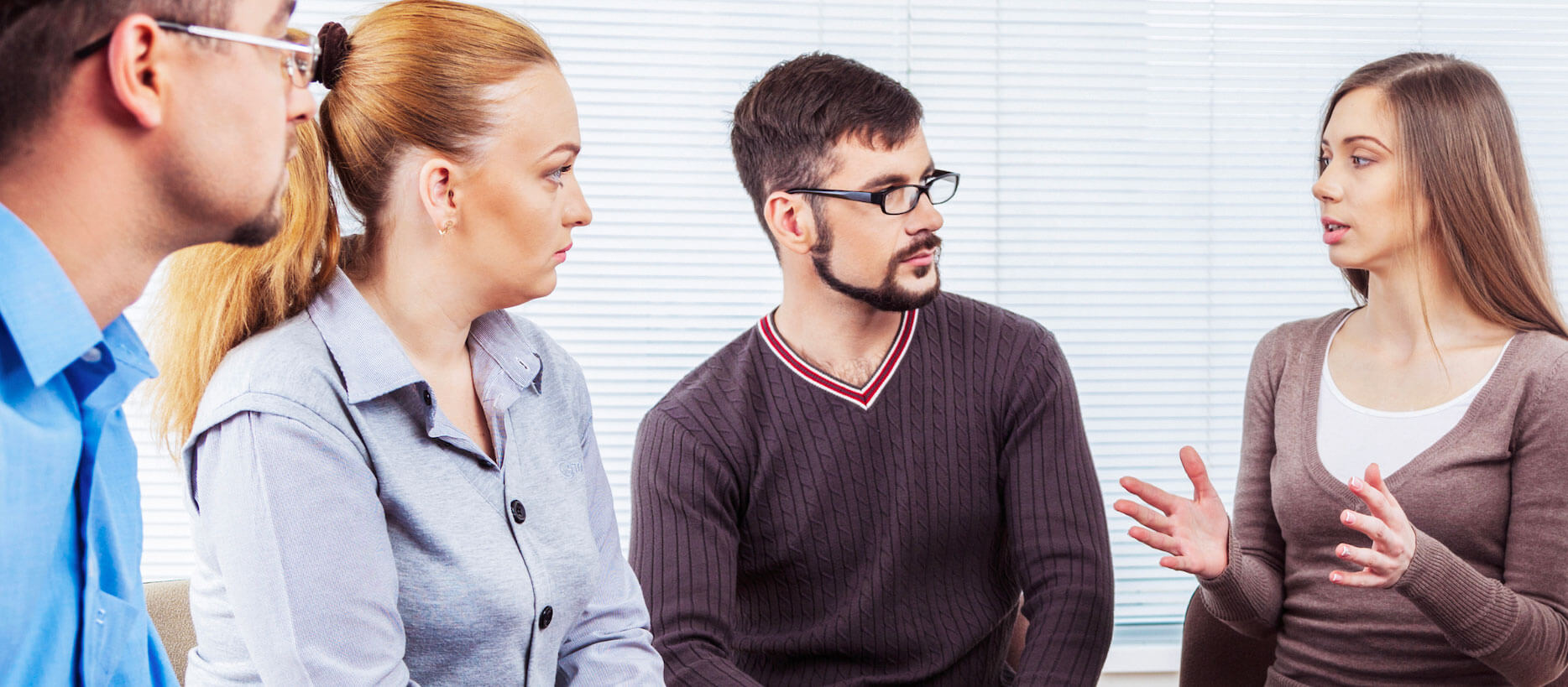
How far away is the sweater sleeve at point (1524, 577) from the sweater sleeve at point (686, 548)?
2.97 ft

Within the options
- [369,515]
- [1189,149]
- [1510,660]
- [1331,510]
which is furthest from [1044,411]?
[1189,149]

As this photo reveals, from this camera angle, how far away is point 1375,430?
1.68 meters

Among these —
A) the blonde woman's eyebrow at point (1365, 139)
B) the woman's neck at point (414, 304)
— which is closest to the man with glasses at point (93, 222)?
the woman's neck at point (414, 304)

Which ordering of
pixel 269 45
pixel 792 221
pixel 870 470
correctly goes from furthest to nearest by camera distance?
pixel 792 221 → pixel 870 470 → pixel 269 45

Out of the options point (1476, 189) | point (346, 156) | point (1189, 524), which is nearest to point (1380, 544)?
point (1189, 524)

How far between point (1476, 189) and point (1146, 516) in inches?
27.5

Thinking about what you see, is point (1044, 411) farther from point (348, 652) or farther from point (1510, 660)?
point (348, 652)

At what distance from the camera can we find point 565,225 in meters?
1.35

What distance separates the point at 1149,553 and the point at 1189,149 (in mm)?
972

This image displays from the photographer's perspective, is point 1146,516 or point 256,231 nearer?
point 256,231

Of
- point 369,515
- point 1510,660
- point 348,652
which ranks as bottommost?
point 1510,660

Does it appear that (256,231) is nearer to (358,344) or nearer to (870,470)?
(358,344)

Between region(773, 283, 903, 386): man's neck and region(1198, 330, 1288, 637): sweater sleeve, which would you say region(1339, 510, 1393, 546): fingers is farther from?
region(773, 283, 903, 386): man's neck

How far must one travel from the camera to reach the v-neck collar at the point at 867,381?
177cm
